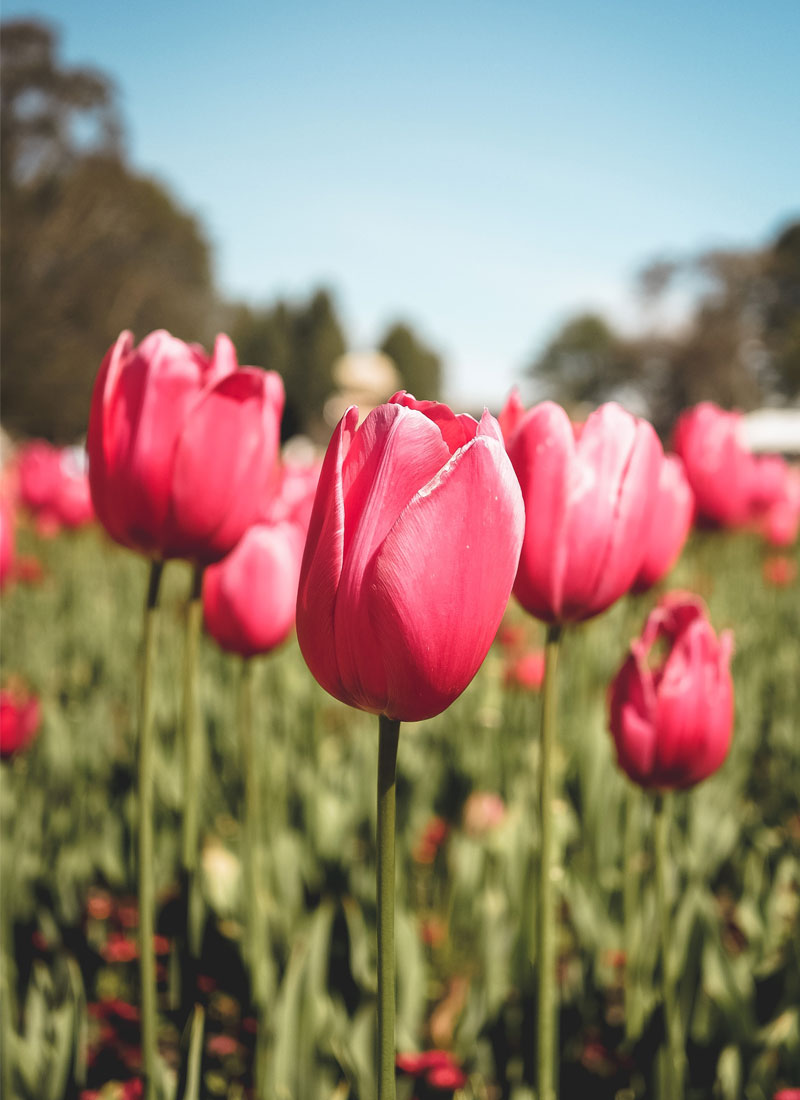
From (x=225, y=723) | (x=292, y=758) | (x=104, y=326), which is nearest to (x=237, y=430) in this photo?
(x=292, y=758)

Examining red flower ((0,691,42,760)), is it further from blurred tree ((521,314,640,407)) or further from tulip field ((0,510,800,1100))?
blurred tree ((521,314,640,407))

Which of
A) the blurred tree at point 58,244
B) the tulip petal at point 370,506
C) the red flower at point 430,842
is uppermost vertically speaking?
the blurred tree at point 58,244

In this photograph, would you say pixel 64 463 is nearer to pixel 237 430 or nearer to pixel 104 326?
pixel 237 430

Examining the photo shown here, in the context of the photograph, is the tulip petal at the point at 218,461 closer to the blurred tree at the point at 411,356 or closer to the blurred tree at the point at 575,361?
the blurred tree at the point at 411,356

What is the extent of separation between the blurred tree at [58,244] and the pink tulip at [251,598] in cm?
1881

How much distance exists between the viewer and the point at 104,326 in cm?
2223

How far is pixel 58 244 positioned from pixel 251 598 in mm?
21678

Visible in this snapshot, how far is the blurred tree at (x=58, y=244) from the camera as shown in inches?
762

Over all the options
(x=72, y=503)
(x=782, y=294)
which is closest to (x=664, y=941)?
(x=72, y=503)

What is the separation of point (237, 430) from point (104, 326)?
23163 mm

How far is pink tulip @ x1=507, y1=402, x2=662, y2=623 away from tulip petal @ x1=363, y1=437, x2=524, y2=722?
249mm

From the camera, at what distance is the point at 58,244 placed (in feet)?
66.8

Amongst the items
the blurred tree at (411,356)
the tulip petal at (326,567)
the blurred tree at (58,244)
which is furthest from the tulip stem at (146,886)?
the blurred tree at (411,356)

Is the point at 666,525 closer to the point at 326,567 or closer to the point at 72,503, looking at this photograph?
the point at 326,567
